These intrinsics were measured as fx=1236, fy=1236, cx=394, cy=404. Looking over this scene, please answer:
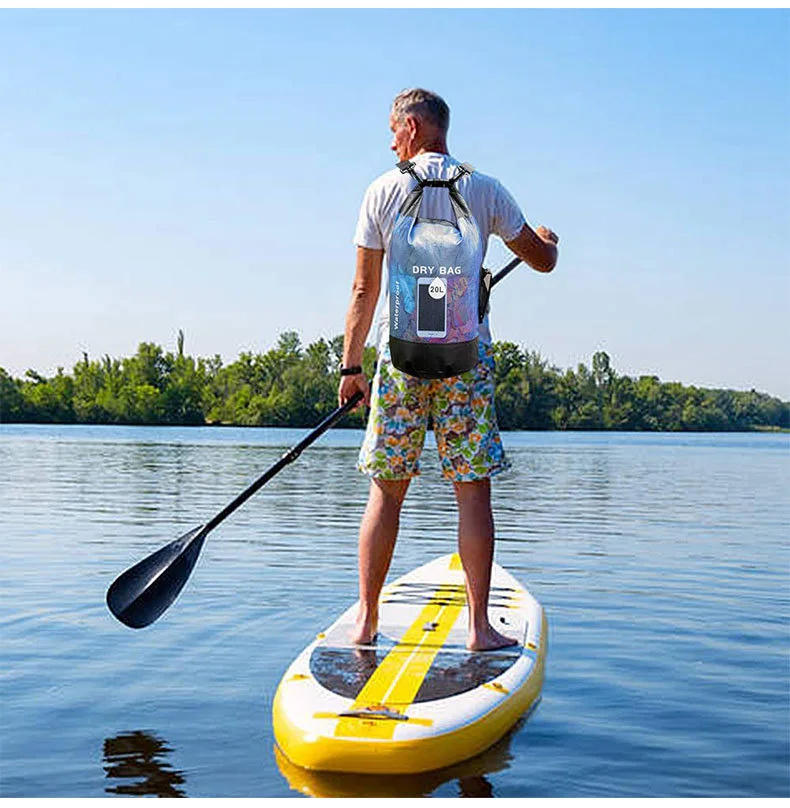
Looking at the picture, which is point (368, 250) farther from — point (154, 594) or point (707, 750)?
point (707, 750)

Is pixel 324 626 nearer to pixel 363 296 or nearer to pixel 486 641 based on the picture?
pixel 486 641

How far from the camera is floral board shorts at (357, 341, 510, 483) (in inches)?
190

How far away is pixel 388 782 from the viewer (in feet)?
13.5

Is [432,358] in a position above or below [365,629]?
above

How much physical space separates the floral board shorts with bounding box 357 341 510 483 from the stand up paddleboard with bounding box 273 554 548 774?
2.49 ft

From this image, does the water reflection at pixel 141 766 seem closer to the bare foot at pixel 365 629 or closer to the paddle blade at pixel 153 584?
the paddle blade at pixel 153 584

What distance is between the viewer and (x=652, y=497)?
19234 mm

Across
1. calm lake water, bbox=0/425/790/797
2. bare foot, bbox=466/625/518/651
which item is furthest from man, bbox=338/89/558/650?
calm lake water, bbox=0/425/790/797

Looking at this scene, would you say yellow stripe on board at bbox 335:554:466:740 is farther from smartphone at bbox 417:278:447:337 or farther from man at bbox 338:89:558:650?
smartphone at bbox 417:278:447:337

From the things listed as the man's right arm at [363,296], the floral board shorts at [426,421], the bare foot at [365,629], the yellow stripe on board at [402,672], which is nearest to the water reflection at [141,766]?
the yellow stripe on board at [402,672]

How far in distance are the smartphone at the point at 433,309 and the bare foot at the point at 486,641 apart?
4.46 ft

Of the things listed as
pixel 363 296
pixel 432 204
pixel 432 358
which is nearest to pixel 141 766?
pixel 432 358

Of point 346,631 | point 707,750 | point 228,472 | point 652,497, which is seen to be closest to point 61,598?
point 346,631

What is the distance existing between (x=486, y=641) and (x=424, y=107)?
2.21 metres
